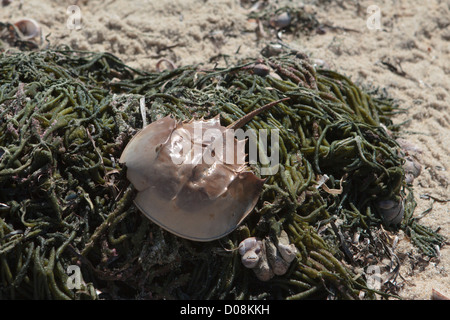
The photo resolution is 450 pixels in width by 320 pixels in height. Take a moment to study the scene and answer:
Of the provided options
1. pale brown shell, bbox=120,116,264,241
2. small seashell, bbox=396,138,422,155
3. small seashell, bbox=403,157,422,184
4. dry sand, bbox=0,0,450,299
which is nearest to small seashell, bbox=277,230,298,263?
pale brown shell, bbox=120,116,264,241

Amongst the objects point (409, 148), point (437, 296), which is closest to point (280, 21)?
point (409, 148)

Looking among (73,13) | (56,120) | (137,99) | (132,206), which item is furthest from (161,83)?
(73,13)

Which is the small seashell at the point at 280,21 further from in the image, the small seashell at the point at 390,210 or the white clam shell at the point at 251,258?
the white clam shell at the point at 251,258

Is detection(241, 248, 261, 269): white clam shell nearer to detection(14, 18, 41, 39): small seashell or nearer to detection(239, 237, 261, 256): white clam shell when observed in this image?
detection(239, 237, 261, 256): white clam shell

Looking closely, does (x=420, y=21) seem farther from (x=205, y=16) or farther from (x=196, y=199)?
(x=196, y=199)

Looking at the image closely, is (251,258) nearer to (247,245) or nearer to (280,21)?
(247,245)
